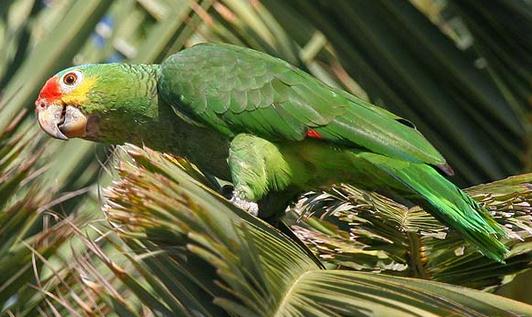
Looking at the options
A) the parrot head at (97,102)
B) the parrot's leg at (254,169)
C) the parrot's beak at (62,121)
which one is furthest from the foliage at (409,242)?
the parrot's beak at (62,121)

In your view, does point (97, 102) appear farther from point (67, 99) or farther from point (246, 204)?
point (246, 204)

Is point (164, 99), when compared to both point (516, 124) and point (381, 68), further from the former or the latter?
point (516, 124)

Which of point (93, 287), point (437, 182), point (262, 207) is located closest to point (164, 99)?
point (262, 207)

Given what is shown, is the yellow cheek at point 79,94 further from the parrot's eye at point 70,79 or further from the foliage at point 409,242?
the foliage at point 409,242

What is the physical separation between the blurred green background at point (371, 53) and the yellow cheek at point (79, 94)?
0.12 m

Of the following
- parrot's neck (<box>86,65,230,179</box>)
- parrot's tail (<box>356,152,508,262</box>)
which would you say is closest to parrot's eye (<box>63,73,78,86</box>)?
parrot's neck (<box>86,65,230,179</box>)

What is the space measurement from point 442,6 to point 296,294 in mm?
1518

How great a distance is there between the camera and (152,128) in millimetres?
2428

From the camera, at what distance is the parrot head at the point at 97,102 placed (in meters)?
2.44

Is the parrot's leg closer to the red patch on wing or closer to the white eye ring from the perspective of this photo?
the red patch on wing

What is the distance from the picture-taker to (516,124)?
107 inches

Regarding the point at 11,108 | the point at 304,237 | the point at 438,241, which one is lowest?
the point at 11,108

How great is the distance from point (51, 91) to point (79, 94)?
75mm

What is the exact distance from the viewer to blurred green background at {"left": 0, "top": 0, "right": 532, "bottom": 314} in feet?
8.48
